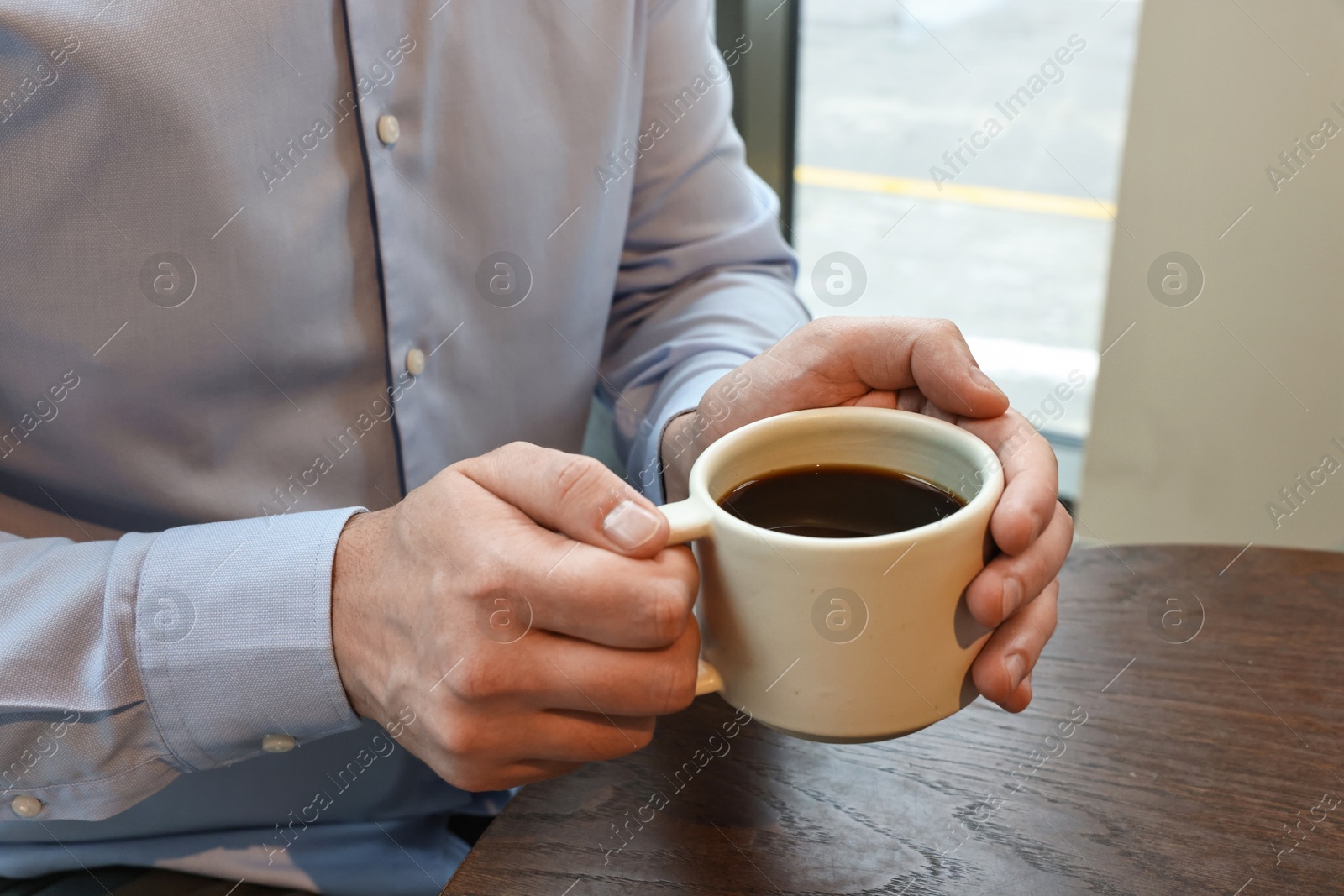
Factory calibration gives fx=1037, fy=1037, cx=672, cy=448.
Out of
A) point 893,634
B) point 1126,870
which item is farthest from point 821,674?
point 1126,870

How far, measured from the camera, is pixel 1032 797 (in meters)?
0.65

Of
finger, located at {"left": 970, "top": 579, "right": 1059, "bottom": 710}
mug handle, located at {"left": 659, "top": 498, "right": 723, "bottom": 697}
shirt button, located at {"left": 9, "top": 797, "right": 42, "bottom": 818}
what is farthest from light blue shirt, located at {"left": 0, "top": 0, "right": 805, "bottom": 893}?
finger, located at {"left": 970, "top": 579, "right": 1059, "bottom": 710}

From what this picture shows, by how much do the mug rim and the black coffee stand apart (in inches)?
0.4

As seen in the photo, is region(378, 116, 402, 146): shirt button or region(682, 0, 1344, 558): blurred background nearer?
region(378, 116, 402, 146): shirt button

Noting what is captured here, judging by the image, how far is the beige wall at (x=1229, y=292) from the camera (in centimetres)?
161

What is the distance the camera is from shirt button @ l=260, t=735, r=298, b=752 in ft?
2.18

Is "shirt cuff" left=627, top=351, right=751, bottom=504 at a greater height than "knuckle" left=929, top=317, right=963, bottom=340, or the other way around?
"knuckle" left=929, top=317, right=963, bottom=340

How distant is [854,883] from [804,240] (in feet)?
9.03

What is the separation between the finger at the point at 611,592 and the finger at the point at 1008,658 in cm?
17

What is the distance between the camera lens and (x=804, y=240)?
3176 mm

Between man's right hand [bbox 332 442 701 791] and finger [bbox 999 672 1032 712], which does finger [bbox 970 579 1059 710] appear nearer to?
finger [bbox 999 672 1032 712]

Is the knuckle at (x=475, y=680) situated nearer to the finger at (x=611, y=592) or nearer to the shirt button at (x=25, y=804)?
the finger at (x=611, y=592)

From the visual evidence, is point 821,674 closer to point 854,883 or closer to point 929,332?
point 854,883

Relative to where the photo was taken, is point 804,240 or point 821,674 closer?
point 821,674
